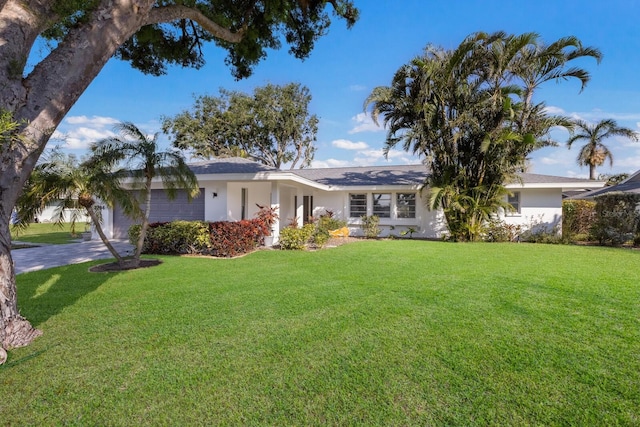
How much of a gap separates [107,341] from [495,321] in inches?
198

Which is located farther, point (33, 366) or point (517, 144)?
point (517, 144)

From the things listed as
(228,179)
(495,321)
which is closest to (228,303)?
(495,321)

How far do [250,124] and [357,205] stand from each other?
17325 mm

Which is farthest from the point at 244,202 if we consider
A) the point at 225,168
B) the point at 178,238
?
the point at 178,238

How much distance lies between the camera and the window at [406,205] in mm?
16266

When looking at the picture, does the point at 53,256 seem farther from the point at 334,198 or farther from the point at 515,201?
the point at 515,201

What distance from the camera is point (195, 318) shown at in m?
4.57

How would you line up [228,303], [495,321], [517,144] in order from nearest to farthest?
[495,321], [228,303], [517,144]

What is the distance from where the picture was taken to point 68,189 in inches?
268

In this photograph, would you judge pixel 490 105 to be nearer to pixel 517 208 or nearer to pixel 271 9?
pixel 517 208

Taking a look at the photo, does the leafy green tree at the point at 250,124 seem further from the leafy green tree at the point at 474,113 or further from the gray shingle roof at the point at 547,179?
the gray shingle roof at the point at 547,179

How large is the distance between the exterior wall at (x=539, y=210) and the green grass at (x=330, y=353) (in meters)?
8.96

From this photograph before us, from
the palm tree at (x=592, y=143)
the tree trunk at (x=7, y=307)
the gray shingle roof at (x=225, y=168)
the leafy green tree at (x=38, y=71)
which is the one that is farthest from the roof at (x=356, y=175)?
the palm tree at (x=592, y=143)

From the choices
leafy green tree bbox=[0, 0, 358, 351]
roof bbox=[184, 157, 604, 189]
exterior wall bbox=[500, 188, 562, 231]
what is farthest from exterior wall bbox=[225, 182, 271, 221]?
exterior wall bbox=[500, 188, 562, 231]
